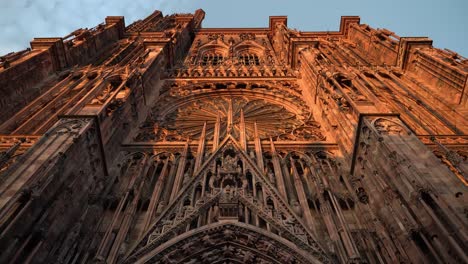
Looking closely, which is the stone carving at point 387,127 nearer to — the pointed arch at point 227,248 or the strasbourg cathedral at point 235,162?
the strasbourg cathedral at point 235,162

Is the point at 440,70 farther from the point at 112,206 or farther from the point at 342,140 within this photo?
the point at 112,206

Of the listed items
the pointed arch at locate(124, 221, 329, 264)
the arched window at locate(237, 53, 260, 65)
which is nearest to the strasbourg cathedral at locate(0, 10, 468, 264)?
the pointed arch at locate(124, 221, 329, 264)

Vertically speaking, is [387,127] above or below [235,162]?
below

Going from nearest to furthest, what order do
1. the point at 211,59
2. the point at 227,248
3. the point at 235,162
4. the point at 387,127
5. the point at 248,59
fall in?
the point at 227,248
the point at 387,127
the point at 235,162
the point at 248,59
the point at 211,59

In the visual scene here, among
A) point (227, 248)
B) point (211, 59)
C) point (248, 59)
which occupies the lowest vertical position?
point (227, 248)

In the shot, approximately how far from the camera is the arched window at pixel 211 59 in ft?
86.1

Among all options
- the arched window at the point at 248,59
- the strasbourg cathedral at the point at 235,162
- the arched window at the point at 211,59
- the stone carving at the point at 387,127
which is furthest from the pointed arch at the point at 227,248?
the arched window at the point at 211,59

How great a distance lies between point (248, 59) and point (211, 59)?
2.76 meters

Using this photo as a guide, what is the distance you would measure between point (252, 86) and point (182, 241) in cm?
1220

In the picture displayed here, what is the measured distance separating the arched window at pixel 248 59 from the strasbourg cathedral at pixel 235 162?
6.34 m

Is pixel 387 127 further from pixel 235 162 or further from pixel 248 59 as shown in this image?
pixel 248 59

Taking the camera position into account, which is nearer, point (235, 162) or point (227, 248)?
point (227, 248)

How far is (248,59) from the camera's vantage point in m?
27.8

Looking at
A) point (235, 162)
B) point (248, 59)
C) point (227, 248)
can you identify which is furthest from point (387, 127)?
point (248, 59)
